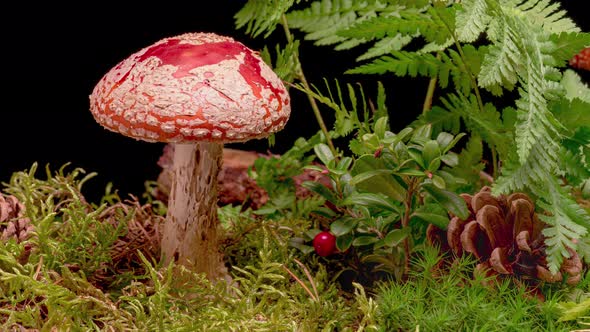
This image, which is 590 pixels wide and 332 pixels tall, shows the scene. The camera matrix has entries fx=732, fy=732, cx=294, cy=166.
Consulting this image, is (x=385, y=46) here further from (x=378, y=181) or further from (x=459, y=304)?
(x=459, y=304)

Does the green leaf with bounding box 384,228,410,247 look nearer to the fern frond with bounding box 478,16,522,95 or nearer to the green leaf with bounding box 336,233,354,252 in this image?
the green leaf with bounding box 336,233,354,252

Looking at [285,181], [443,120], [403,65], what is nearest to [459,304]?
[443,120]

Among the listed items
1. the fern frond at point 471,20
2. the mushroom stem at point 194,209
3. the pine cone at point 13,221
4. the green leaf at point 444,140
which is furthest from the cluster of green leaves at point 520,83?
the pine cone at point 13,221

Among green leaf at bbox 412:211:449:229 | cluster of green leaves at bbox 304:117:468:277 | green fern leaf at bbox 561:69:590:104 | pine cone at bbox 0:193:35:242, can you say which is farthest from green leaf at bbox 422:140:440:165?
pine cone at bbox 0:193:35:242

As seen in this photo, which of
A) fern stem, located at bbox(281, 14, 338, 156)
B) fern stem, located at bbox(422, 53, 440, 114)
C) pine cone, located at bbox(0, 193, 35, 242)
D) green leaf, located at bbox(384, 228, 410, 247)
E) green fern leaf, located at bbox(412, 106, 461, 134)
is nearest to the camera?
green leaf, located at bbox(384, 228, 410, 247)

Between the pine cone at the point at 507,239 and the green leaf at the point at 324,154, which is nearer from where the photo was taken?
the pine cone at the point at 507,239

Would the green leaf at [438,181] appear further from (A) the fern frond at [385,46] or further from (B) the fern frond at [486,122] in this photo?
(A) the fern frond at [385,46]

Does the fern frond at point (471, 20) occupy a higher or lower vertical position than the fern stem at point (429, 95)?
higher
